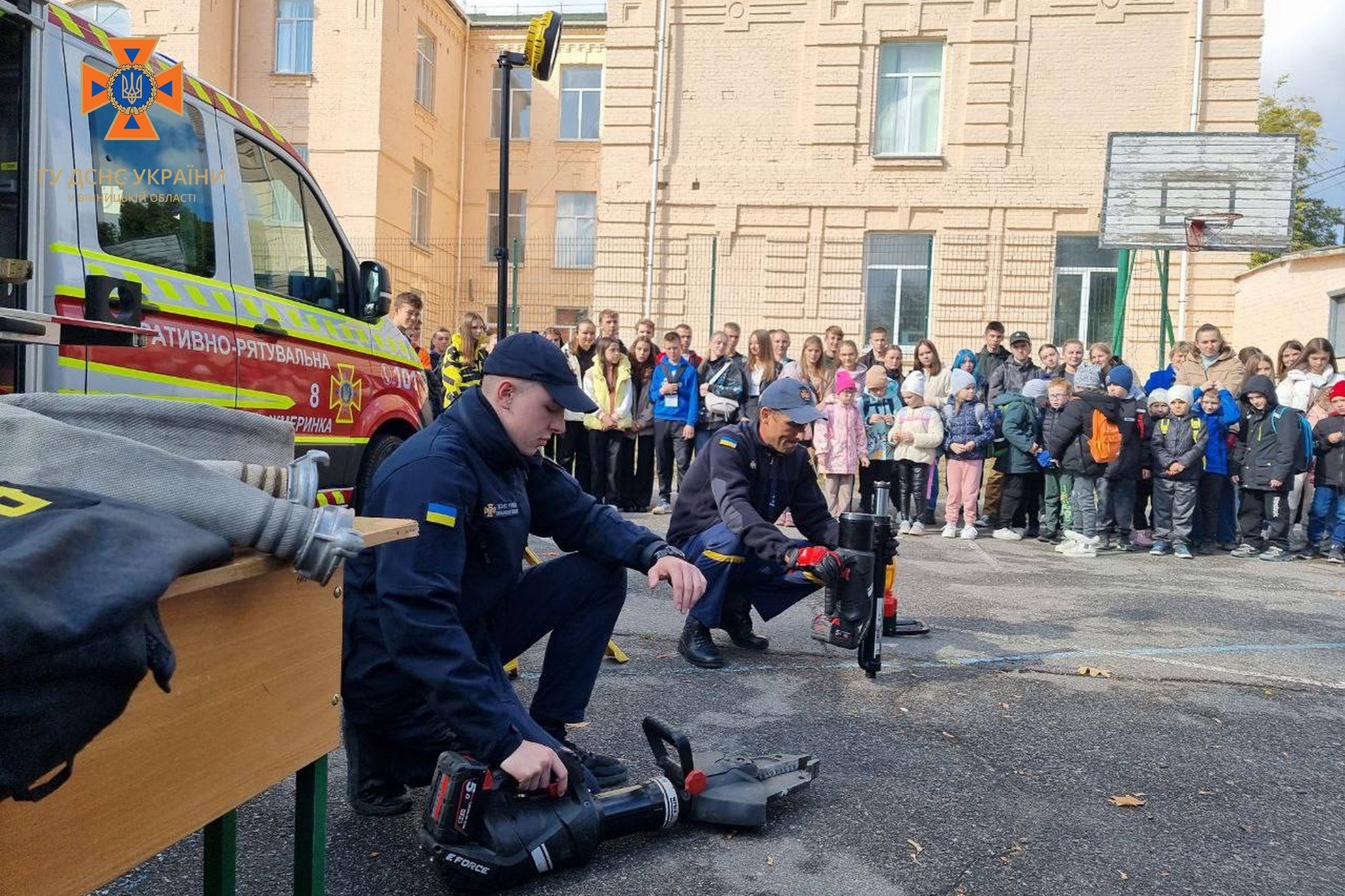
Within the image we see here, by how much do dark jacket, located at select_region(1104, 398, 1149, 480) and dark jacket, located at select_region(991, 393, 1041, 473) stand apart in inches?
31.8

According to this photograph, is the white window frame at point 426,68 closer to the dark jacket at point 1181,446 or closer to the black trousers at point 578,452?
the black trousers at point 578,452

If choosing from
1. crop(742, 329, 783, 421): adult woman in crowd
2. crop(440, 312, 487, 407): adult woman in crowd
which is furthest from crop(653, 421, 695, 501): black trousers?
crop(440, 312, 487, 407): adult woman in crowd

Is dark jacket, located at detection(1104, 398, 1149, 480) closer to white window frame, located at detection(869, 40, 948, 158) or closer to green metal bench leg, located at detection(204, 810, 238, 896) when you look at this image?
green metal bench leg, located at detection(204, 810, 238, 896)

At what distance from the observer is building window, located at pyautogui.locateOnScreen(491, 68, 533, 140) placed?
2564cm

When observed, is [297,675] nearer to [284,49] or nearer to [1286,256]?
[1286,256]

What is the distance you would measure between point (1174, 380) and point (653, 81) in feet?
41.1

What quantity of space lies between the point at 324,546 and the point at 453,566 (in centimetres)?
112

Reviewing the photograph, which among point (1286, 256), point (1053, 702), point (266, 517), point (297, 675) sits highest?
point (1286, 256)

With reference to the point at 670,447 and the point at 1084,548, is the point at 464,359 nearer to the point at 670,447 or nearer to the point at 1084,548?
the point at 670,447

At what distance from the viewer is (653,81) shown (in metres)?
20.3

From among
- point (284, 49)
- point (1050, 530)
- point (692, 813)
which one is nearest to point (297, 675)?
point (692, 813)

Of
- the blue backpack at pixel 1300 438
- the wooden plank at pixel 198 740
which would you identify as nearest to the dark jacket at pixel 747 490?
the wooden plank at pixel 198 740

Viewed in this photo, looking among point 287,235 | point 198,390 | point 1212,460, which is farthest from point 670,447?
point 198,390

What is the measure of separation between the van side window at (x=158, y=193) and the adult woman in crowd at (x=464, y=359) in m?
4.68
